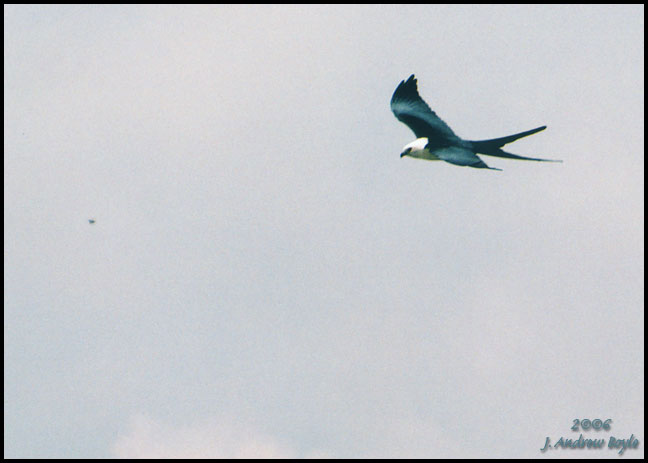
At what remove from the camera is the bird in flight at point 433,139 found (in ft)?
54.6

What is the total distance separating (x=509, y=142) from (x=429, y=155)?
192 centimetres

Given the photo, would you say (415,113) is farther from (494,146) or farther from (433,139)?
(494,146)

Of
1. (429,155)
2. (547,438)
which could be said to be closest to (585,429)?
(547,438)

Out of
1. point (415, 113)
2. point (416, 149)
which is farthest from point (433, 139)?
point (415, 113)

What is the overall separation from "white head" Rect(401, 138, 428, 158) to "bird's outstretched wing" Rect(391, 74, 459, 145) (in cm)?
17

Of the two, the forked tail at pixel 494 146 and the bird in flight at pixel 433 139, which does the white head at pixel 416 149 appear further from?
the forked tail at pixel 494 146

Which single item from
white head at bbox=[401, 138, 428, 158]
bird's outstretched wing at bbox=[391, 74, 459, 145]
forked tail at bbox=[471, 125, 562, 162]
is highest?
bird's outstretched wing at bbox=[391, 74, 459, 145]

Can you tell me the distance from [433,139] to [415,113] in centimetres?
93

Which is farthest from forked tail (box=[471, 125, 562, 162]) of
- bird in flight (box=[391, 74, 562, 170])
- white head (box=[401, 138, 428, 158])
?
white head (box=[401, 138, 428, 158])

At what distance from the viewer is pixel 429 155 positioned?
1838 cm

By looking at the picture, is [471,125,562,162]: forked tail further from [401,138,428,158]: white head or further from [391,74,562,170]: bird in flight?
[401,138,428,158]: white head

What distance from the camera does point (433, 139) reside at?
18.3 metres

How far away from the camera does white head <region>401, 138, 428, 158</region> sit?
18.4 m

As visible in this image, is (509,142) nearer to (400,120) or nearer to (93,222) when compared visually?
(400,120)
